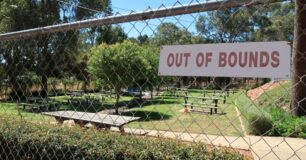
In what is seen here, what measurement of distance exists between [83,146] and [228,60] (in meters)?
1.98

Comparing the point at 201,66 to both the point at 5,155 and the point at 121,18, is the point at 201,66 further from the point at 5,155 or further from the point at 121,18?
the point at 5,155

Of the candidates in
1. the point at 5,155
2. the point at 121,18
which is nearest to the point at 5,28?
the point at 5,155

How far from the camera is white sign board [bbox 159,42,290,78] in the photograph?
200 cm

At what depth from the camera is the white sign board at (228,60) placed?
2.00 m

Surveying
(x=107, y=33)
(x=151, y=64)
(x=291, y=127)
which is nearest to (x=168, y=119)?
(x=291, y=127)

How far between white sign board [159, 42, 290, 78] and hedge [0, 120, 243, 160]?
114cm

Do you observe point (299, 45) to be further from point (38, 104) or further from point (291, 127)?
point (38, 104)

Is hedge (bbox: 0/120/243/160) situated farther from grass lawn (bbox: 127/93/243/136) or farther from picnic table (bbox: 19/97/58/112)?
grass lawn (bbox: 127/93/243/136)

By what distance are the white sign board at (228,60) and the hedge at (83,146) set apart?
1135 mm

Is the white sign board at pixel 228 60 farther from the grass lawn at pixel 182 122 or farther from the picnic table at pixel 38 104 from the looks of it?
the grass lawn at pixel 182 122

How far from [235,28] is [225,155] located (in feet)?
6.05

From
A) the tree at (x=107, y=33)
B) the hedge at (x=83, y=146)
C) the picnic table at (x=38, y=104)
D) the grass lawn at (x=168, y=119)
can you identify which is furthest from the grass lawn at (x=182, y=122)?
the hedge at (x=83, y=146)

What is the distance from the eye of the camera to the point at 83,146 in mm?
3650

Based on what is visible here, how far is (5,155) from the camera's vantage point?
14.0 feet
